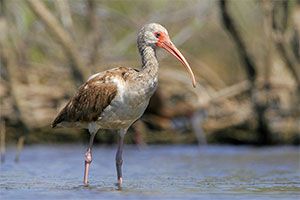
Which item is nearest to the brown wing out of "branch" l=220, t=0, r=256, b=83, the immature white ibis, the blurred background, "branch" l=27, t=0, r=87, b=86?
the immature white ibis

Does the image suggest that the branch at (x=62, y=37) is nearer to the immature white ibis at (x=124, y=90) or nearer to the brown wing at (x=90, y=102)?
the brown wing at (x=90, y=102)

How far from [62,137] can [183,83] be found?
2640mm

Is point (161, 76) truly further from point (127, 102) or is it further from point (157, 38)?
point (127, 102)

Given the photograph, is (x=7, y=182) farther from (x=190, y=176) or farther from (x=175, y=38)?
(x=175, y=38)

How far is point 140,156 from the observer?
634 inches

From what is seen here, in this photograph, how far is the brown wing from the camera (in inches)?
424

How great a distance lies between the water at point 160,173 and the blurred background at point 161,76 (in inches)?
23.0

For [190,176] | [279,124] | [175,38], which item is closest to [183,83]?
[175,38]

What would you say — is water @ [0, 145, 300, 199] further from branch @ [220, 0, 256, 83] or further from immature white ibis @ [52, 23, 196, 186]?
branch @ [220, 0, 256, 83]

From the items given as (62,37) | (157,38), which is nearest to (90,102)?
(157,38)

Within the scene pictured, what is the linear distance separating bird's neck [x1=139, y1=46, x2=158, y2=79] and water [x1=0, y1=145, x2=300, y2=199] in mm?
1236

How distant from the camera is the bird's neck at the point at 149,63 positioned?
10664 millimetres

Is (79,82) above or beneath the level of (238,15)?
beneath

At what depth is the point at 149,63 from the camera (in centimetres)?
1074
